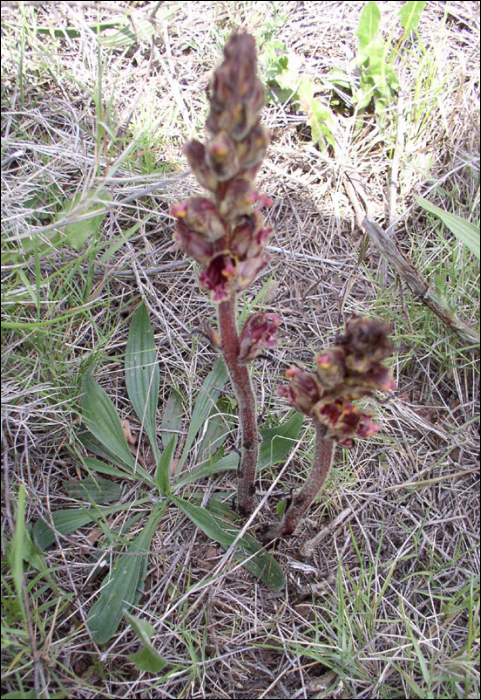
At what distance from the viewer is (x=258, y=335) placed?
6.96 ft

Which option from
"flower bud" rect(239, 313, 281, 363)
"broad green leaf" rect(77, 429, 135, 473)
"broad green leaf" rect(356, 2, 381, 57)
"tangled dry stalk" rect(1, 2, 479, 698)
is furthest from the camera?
"broad green leaf" rect(356, 2, 381, 57)

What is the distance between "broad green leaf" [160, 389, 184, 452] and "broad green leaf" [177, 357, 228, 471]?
0.32 feet

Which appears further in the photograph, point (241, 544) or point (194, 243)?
point (241, 544)

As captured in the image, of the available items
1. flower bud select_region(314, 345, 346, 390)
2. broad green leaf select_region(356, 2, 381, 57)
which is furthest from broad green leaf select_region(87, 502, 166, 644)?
broad green leaf select_region(356, 2, 381, 57)

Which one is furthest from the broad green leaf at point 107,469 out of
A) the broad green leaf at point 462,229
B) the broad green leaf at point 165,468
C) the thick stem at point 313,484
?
the broad green leaf at point 462,229

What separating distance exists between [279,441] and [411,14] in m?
3.15

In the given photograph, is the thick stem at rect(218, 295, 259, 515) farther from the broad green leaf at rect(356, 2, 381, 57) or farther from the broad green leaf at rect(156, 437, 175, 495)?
the broad green leaf at rect(356, 2, 381, 57)

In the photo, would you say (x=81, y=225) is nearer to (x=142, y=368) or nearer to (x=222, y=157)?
(x=142, y=368)

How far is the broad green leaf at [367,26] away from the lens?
12.3ft

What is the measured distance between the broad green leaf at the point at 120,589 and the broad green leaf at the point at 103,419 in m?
0.42

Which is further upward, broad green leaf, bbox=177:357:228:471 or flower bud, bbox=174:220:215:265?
flower bud, bbox=174:220:215:265

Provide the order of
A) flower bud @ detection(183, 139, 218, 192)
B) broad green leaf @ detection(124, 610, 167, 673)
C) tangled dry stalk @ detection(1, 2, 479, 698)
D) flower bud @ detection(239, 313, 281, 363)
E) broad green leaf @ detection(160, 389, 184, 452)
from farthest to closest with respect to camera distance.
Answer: broad green leaf @ detection(160, 389, 184, 452)
tangled dry stalk @ detection(1, 2, 479, 698)
broad green leaf @ detection(124, 610, 167, 673)
flower bud @ detection(239, 313, 281, 363)
flower bud @ detection(183, 139, 218, 192)

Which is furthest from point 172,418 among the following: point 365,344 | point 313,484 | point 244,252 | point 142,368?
point 365,344

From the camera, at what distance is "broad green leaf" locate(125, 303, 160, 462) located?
307cm
